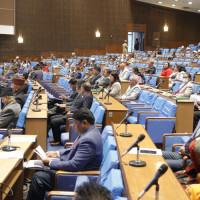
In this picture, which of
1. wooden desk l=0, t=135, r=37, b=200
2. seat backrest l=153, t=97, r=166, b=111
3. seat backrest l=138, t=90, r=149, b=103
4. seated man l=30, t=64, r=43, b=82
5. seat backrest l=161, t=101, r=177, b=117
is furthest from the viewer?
seated man l=30, t=64, r=43, b=82

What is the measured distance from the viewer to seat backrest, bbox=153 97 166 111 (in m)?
6.06

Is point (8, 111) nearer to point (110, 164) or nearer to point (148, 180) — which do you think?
point (110, 164)

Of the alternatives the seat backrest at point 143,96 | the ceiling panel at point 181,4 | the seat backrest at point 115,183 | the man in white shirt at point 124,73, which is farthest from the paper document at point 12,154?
the ceiling panel at point 181,4

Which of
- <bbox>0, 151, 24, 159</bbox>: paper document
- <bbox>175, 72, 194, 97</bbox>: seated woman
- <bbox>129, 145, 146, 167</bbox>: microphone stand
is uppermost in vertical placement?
<bbox>175, 72, 194, 97</bbox>: seated woman

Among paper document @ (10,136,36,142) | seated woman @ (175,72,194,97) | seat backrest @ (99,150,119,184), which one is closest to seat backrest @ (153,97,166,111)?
seated woman @ (175,72,194,97)

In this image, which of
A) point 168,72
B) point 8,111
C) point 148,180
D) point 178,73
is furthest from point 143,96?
point 148,180

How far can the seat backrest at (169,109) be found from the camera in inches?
222

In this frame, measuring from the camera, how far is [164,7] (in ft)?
78.7

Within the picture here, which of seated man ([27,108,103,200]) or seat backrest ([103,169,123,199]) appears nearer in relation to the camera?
seat backrest ([103,169,123,199])

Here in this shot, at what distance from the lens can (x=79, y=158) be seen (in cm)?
316

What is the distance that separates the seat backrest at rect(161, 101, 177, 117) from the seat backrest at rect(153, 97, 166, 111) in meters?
0.12

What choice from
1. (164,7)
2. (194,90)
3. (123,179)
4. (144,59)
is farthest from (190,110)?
(164,7)

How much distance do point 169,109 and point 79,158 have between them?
9.58ft

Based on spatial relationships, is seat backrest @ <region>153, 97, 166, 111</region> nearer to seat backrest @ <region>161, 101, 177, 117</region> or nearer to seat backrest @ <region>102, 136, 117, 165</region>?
seat backrest @ <region>161, 101, 177, 117</region>
